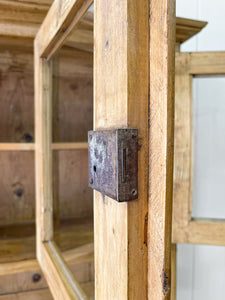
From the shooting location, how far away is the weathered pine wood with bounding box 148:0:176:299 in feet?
0.77

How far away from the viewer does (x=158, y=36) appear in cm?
24

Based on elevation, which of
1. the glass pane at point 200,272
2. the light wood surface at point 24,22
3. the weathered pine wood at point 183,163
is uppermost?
the light wood surface at point 24,22

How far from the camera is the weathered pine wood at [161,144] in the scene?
236 millimetres

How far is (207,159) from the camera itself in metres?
1.08

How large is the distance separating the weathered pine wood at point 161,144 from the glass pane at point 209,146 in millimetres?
860

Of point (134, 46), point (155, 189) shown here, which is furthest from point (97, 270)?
point (134, 46)

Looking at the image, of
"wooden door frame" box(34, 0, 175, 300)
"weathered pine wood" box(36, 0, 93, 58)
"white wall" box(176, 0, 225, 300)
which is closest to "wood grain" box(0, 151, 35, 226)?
"weathered pine wood" box(36, 0, 93, 58)

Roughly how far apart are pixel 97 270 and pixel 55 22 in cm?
40

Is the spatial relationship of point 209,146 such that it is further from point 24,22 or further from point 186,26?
point 24,22

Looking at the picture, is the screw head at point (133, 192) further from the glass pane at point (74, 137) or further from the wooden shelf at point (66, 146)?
the wooden shelf at point (66, 146)

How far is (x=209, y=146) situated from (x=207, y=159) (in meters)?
0.05

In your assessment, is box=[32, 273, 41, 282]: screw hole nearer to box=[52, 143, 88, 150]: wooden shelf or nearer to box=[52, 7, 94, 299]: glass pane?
box=[52, 7, 94, 299]: glass pane

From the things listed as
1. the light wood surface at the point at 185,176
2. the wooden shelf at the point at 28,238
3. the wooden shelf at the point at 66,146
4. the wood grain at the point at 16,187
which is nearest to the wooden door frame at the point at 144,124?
the wooden shelf at the point at 28,238

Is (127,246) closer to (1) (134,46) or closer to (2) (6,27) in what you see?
(1) (134,46)
